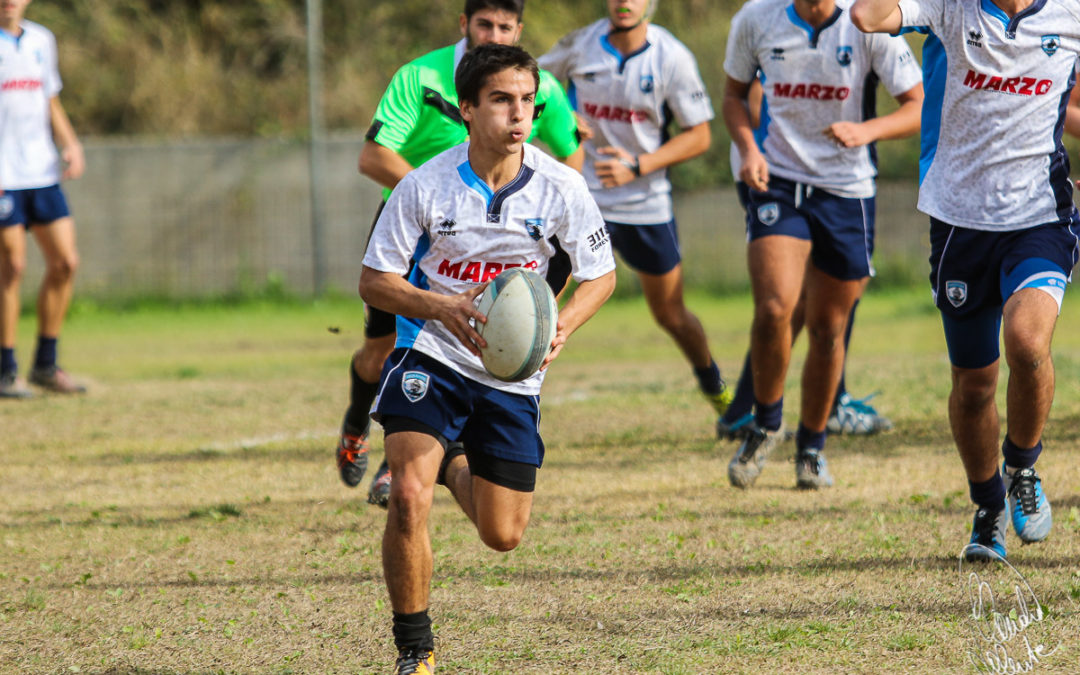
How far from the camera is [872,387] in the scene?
31.4 feet

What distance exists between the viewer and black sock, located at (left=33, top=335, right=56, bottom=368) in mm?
10094

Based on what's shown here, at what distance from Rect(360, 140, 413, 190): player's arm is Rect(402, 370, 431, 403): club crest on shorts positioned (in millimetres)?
1983

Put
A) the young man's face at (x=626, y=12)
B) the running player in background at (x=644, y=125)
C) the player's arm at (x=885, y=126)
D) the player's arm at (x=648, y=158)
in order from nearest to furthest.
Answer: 1. the player's arm at (x=885, y=126)
2. the player's arm at (x=648, y=158)
3. the young man's face at (x=626, y=12)
4. the running player in background at (x=644, y=125)

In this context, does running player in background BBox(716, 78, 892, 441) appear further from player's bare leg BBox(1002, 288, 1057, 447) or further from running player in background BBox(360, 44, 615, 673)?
running player in background BBox(360, 44, 615, 673)

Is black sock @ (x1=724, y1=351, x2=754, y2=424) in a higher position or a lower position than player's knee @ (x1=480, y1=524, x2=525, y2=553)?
lower

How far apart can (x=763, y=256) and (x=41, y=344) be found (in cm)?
608

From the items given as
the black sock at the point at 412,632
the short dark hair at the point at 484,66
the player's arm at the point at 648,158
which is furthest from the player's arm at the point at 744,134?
the black sock at the point at 412,632

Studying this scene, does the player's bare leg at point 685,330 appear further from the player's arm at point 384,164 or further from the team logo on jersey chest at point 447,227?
the team logo on jersey chest at point 447,227

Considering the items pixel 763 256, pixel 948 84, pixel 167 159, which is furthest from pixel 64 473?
pixel 167 159

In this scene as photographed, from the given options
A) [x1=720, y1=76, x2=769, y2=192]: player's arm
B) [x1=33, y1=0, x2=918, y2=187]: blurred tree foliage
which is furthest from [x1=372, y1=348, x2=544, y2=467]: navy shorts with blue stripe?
[x1=33, y1=0, x2=918, y2=187]: blurred tree foliage

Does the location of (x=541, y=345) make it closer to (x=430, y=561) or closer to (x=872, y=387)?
(x=430, y=561)

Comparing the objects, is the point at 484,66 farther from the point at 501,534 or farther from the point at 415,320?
the point at 501,534

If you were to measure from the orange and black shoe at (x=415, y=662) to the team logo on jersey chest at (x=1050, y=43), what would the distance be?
3138mm

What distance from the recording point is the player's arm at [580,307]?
4258 millimetres
